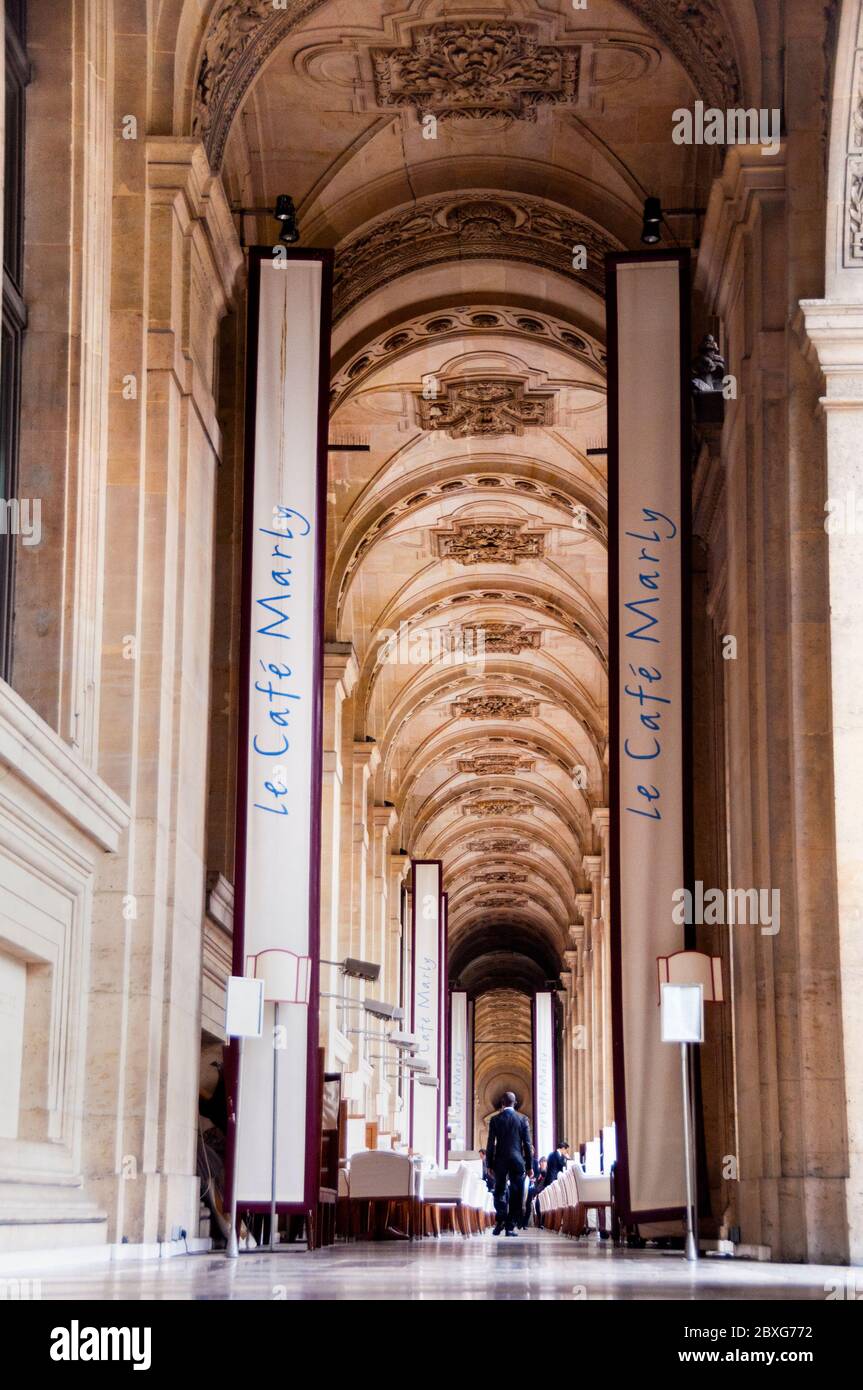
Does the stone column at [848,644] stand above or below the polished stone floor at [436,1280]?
above

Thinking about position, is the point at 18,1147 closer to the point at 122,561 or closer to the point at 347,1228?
the point at 122,561

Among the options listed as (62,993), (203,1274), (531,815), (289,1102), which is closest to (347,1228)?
(289,1102)

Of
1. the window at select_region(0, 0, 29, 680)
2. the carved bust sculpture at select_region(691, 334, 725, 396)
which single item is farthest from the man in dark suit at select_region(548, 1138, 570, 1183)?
the window at select_region(0, 0, 29, 680)

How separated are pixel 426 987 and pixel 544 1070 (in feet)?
56.1

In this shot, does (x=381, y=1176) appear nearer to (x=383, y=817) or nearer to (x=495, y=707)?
(x=383, y=817)

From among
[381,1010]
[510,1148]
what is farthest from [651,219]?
[510,1148]

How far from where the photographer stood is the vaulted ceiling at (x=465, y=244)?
14438 mm

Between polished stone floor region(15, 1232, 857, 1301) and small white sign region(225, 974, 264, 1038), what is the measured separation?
4.17 ft

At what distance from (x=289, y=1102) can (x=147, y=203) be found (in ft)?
18.7

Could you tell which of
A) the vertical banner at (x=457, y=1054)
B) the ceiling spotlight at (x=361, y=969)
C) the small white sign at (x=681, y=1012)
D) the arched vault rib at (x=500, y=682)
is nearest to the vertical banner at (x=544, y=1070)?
the vertical banner at (x=457, y=1054)

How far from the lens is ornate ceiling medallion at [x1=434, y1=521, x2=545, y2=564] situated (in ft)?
80.3

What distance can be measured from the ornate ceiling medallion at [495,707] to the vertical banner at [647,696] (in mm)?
19011

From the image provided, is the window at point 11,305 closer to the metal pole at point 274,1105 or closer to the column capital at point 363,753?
the metal pole at point 274,1105

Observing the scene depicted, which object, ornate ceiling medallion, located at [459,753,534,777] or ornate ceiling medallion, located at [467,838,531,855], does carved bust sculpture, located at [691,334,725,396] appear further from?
ornate ceiling medallion, located at [467,838,531,855]
